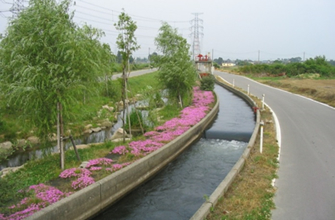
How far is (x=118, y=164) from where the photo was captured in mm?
10367

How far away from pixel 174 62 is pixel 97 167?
12.9m

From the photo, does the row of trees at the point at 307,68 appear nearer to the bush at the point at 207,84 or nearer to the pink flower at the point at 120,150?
the bush at the point at 207,84

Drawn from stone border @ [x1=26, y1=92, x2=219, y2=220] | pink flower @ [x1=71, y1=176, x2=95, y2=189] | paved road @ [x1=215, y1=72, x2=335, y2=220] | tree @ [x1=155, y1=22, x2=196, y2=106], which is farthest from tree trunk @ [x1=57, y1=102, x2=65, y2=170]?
tree @ [x1=155, y1=22, x2=196, y2=106]

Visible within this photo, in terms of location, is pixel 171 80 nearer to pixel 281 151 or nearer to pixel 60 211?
pixel 281 151

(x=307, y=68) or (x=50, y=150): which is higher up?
(x=307, y=68)

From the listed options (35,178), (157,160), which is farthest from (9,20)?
(157,160)

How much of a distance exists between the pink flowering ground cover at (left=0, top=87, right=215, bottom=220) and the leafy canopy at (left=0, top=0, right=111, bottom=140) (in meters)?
2.00

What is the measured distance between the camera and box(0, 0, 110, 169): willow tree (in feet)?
29.3

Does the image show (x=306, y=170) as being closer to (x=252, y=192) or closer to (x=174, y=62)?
(x=252, y=192)

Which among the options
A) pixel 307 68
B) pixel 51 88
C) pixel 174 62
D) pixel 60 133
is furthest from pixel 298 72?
pixel 51 88

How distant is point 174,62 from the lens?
21.5 m

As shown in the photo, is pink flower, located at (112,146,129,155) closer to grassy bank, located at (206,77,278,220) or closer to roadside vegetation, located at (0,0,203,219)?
roadside vegetation, located at (0,0,203,219)

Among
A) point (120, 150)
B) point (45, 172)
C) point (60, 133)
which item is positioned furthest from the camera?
point (120, 150)

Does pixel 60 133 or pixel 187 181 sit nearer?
pixel 60 133
